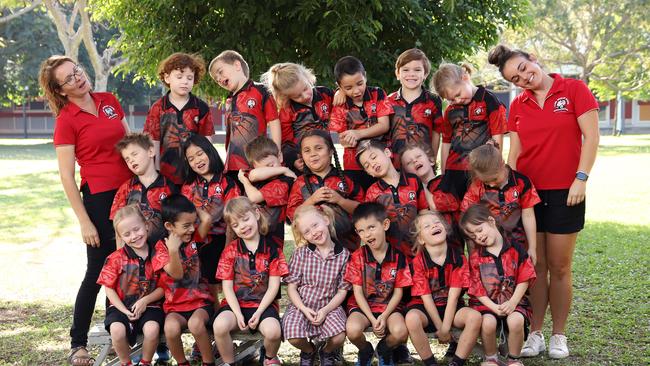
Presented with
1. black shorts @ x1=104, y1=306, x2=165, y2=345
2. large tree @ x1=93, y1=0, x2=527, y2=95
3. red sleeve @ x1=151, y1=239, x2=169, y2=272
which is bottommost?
black shorts @ x1=104, y1=306, x2=165, y2=345

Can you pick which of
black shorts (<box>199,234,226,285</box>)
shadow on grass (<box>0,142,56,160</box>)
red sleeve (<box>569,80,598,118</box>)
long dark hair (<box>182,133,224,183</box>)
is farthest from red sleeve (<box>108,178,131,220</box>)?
shadow on grass (<box>0,142,56,160</box>)

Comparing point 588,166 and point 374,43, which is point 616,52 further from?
point 588,166

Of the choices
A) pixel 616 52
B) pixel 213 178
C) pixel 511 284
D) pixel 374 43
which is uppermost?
pixel 616 52

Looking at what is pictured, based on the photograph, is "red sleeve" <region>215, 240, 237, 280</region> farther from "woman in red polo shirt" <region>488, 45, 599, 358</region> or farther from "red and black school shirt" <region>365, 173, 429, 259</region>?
"woman in red polo shirt" <region>488, 45, 599, 358</region>

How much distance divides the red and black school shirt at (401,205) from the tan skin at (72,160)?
175 cm

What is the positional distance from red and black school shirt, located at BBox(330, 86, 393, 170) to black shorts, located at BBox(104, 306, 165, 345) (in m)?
1.56

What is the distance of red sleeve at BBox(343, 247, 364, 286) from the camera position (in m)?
4.64

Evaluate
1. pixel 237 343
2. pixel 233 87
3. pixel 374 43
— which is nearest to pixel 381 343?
pixel 237 343

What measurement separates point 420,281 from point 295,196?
95 centimetres

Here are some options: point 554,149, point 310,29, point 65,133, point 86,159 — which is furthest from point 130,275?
point 310,29

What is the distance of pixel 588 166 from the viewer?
4.69 meters

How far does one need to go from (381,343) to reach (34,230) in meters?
8.51

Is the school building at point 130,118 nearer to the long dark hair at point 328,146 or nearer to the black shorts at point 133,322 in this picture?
the long dark hair at point 328,146

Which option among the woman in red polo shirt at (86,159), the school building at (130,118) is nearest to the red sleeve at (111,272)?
the woman in red polo shirt at (86,159)
